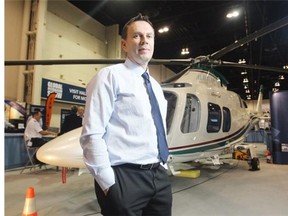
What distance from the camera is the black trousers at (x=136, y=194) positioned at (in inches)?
45.2

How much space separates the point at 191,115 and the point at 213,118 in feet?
2.74

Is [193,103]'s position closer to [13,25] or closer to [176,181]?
[176,181]

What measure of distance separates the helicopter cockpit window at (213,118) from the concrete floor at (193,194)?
1068mm

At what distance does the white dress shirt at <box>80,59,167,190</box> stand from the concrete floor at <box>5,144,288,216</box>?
7.02ft

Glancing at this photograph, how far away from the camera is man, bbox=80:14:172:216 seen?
1.14 metres

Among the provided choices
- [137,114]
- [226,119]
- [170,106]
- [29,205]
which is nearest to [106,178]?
[137,114]

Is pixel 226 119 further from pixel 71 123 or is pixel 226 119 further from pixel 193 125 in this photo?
pixel 71 123

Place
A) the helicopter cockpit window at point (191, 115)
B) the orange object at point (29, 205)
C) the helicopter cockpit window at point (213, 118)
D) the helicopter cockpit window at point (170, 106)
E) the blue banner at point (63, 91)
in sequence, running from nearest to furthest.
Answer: the orange object at point (29, 205)
the helicopter cockpit window at point (170, 106)
the helicopter cockpit window at point (191, 115)
the helicopter cockpit window at point (213, 118)
the blue banner at point (63, 91)

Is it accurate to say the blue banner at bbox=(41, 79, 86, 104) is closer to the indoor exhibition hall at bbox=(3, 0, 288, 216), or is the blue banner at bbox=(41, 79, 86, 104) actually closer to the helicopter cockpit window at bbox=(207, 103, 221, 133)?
the indoor exhibition hall at bbox=(3, 0, 288, 216)

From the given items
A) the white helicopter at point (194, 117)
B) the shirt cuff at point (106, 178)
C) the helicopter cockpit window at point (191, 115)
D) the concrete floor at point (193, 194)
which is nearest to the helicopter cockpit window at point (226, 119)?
the white helicopter at point (194, 117)

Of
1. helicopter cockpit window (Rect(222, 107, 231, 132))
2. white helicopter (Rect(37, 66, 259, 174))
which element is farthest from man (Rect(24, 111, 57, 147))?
helicopter cockpit window (Rect(222, 107, 231, 132))

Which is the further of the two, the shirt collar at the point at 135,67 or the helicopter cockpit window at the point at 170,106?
the helicopter cockpit window at the point at 170,106

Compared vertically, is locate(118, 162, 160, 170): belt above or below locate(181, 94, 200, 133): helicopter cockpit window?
below

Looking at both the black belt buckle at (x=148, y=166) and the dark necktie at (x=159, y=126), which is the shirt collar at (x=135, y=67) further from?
the black belt buckle at (x=148, y=166)
